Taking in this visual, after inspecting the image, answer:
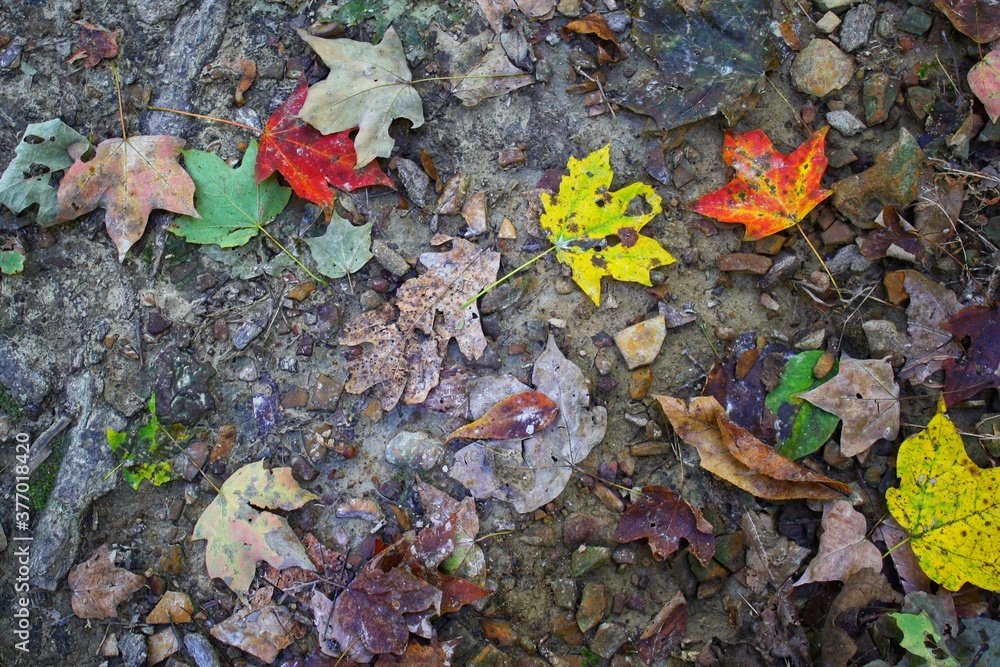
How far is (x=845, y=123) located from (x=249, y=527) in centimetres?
257

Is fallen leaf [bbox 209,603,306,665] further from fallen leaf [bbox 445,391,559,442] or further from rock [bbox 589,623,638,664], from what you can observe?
rock [bbox 589,623,638,664]

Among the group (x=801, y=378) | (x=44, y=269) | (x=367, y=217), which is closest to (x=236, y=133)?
(x=367, y=217)

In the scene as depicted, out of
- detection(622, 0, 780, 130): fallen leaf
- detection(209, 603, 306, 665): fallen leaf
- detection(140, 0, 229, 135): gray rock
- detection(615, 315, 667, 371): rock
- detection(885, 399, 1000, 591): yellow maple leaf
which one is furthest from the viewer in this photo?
detection(140, 0, 229, 135): gray rock

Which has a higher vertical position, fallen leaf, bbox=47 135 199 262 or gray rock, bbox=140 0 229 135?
gray rock, bbox=140 0 229 135

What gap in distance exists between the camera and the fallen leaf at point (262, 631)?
2.16 metres

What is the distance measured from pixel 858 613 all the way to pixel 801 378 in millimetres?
767

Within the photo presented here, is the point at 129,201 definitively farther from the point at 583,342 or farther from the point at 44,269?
the point at 583,342

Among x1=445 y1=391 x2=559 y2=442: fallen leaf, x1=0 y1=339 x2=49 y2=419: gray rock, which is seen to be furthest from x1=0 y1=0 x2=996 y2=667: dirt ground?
x1=445 y1=391 x2=559 y2=442: fallen leaf

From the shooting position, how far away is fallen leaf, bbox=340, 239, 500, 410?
2.32 metres

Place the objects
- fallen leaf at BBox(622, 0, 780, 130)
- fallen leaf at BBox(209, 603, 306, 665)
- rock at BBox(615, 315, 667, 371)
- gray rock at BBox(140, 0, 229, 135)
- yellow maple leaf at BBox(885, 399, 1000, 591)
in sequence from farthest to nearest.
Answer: gray rock at BBox(140, 0, 229, 135) < fallen leaf at BBox(622, 0, 780, 130) < rock at BBox(615, 315, 667, 371) < fallen leaf at BBox(209, 603, 306, 665) < yellow maple leaf at BBox(885, 399, 1000, 591)

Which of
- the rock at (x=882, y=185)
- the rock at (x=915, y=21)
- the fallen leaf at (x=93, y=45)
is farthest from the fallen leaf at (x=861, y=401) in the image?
the fallen leaf at (x=93, y=45)

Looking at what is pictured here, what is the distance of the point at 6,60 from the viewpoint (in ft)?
8.68

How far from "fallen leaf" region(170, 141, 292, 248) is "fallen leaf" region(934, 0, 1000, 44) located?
8.39 feet

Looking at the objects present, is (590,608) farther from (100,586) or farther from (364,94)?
(364,94)
